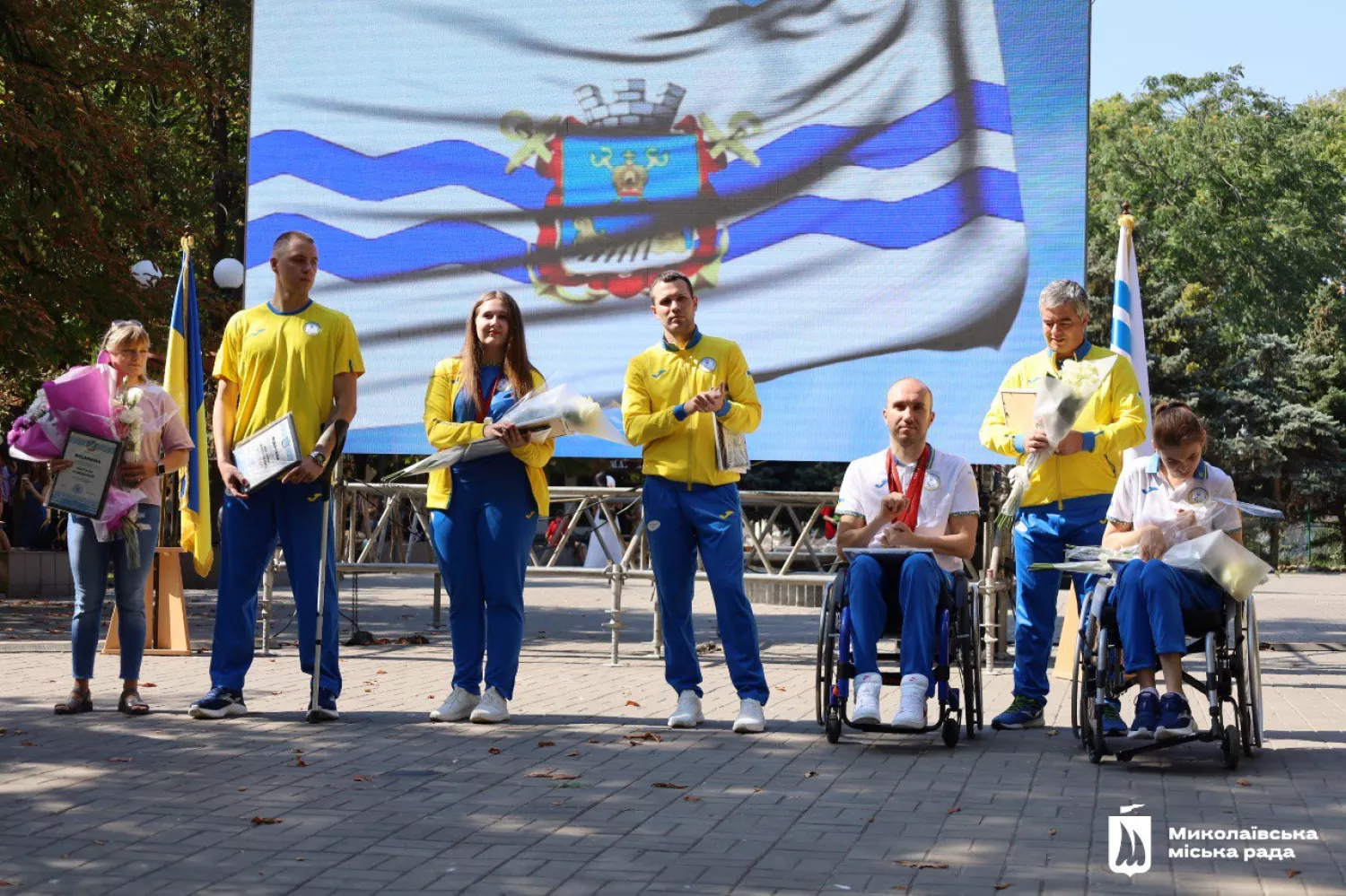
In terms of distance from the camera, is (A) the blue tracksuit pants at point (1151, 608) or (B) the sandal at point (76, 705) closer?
(A) the blue tracksuit pants at point (1151, 608)

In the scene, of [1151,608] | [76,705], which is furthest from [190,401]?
[1151,608]

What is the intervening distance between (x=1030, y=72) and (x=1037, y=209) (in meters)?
0.89

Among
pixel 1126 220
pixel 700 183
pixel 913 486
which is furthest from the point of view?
pixel 700 183

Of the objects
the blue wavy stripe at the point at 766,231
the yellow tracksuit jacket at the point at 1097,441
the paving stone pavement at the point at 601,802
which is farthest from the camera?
the blue wavy stripe at the point at 766,231

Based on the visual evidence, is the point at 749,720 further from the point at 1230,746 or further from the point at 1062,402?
the point at 1230,746

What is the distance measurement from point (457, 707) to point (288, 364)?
1.66 meters

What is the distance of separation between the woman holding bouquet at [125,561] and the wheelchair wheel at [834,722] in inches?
119

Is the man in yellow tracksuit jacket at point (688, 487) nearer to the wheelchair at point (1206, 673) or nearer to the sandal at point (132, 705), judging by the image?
the wheelchair at point (1206, 673)

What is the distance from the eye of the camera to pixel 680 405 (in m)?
6.86

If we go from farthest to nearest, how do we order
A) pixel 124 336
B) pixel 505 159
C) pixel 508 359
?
1. pixel 505 159
2. pixel 124 336
3. pixel 508 359

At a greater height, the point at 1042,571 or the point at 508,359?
the point at 508,359

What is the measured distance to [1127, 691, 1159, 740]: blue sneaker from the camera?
5.72m

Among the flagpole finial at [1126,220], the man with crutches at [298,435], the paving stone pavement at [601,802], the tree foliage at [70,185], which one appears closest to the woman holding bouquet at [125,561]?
the paving stone pavement at [601,802]

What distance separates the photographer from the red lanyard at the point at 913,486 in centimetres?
653
